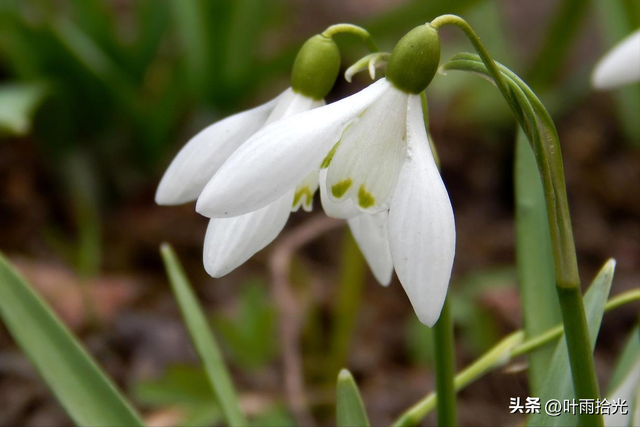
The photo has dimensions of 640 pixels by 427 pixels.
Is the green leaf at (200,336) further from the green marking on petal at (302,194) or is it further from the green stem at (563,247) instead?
the green stem at (563,247)

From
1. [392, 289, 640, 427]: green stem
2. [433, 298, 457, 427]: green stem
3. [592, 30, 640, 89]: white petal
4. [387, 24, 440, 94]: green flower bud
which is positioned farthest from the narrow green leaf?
[387, 24, 440, 94]: green flower bud

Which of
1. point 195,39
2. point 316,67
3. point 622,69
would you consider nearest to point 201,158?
point 316,67

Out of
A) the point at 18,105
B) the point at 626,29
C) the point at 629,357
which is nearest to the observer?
the point at 629,357

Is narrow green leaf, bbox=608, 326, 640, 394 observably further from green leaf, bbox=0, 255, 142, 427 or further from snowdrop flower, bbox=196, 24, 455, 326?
green leaf, bbox=0, 255, 142, 427

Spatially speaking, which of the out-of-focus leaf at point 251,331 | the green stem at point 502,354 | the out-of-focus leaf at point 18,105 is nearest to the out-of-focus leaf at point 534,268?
the green stem at point 502,354

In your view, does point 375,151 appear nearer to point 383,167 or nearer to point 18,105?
point 383,167

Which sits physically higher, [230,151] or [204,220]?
[204,220]

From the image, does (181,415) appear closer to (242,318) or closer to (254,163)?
(242,318)
